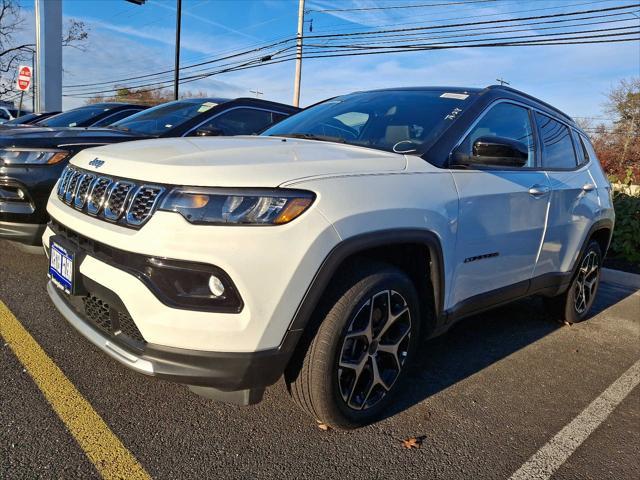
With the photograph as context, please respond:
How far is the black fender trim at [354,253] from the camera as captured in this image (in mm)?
1946

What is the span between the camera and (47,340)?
9.75 feet

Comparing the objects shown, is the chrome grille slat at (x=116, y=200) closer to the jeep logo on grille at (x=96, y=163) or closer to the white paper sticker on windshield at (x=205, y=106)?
the jeep logo on grille at (x=96, y=163)

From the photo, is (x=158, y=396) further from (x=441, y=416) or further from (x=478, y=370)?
(x=478, y=370)

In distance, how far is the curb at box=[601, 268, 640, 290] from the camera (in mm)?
6084

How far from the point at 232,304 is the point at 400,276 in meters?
0.87

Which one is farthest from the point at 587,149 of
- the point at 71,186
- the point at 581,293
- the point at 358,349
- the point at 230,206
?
the point at 71,186

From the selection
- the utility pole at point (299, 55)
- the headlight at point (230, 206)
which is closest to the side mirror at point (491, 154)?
the headlight at point (230, 206)

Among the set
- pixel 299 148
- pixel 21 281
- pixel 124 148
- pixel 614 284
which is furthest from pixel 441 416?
pixel 614 284

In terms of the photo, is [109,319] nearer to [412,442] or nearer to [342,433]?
[342,433]

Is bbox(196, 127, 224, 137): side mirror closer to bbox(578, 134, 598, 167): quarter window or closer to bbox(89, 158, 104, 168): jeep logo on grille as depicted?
bbox(89, 158, 104, 168): jeep logo on grille

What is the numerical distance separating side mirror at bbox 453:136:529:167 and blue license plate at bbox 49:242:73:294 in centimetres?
196

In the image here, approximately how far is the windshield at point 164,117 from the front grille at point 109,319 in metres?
3.04

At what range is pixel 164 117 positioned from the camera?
17.8 feet

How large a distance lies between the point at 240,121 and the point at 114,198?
328cm
